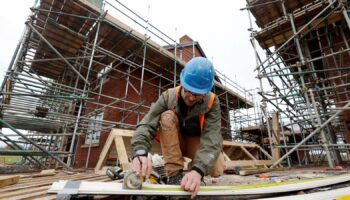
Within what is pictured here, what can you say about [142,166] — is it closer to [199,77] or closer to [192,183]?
[192,183]

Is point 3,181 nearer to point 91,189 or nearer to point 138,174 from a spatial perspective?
point 91,189

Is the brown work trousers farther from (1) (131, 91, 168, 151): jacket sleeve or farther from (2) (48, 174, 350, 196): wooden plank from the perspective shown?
(2) (48, 174, 350, 196): wooden plank

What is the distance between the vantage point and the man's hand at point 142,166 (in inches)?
55.4

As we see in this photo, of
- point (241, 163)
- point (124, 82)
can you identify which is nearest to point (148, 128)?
point (241, 163)

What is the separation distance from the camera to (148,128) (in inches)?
72.9

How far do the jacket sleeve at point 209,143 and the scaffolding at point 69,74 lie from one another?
3.28 meters

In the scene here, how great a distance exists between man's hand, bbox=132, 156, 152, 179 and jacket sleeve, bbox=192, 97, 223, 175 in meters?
0.38

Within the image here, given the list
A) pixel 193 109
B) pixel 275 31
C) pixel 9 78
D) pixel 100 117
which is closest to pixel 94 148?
pixel 100 117

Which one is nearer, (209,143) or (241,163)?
(209,143)

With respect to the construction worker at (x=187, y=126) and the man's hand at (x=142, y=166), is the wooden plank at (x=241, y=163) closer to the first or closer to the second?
the construction worker at (x=187, y=126)

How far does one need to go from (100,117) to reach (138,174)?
7.61m

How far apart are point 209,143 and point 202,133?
0.17 m

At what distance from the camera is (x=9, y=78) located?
4.41 m

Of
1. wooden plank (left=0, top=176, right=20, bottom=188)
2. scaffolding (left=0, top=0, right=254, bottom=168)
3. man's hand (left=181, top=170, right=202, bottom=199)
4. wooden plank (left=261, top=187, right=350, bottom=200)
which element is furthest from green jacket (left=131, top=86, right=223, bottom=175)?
scaffolding (left=0, top=0, right=254, bottom=168)
